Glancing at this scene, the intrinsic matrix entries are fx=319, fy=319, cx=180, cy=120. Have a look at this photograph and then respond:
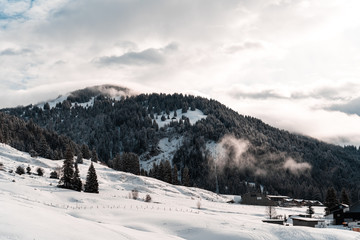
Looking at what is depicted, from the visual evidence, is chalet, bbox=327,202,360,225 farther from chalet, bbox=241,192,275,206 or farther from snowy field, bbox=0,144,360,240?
chalet, bbox=241,192,275,206

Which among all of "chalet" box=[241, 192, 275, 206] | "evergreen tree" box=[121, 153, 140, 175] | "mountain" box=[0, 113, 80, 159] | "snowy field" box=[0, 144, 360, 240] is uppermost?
"mountain" box=[0, 113, 80, 159]

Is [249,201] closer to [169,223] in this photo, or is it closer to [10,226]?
[169,223]

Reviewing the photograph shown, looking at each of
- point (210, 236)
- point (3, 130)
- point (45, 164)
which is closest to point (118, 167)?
point (45, 164)

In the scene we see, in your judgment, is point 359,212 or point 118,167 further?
point 118,167

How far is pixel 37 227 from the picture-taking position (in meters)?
18.5

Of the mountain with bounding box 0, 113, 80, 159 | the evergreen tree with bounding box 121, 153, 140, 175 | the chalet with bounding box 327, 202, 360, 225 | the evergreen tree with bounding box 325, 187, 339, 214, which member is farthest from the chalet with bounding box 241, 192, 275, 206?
the mountain with bounding box 0, 113, 80, 159

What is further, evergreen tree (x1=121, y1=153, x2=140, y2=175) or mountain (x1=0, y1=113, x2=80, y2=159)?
evergreen tree (x1=121, y1=153, x2=140, y2=175)

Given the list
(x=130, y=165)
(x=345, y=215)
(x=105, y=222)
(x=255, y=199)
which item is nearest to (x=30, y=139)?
(x=130, y=165)

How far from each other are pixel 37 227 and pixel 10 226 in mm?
1800

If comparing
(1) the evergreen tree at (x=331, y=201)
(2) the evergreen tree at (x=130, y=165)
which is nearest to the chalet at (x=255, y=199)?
(1) the evergreen tree at (x=331, y=201)

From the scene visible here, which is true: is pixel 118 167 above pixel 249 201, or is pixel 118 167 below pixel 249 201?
above

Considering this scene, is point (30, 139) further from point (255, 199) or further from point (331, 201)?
point (331, 201)

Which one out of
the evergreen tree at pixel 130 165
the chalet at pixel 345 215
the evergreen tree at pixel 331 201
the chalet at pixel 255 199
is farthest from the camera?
the evergreen tree at pixel 130 165

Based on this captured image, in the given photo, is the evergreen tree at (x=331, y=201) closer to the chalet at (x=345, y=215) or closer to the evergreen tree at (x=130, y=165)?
the chalet at (x=345, y=215)
